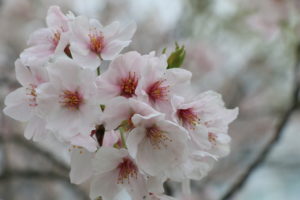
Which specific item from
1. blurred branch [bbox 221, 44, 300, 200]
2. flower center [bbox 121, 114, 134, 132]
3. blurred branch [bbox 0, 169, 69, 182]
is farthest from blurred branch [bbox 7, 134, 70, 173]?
flower center [bbox 121, 114, 134, 132]

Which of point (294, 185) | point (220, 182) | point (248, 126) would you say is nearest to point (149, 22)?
point (248, 126)

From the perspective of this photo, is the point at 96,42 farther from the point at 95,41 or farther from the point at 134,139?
the point at 134,139

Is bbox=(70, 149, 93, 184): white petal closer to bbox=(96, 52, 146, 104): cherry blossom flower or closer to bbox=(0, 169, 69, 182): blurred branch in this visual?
bbox=(96, 52, 146, 104): cherry blossom flower

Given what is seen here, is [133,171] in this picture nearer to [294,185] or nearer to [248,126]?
[248,126]

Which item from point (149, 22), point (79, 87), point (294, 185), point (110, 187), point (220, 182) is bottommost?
point (294, 185)

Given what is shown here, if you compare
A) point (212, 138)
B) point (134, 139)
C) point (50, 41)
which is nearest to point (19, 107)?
point (50, 41)

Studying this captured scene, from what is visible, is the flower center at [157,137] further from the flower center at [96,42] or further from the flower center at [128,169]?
the flower center at [96,42]

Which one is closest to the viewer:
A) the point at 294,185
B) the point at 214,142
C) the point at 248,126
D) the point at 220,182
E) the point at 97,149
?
the point at 97,149
